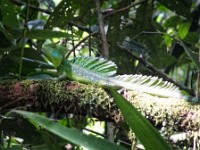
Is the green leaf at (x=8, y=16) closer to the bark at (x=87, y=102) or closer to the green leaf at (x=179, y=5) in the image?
the bark at (x=87, y=102)

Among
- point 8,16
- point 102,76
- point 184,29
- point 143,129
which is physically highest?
point 184,29

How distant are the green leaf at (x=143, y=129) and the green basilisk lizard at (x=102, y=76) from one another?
247 mm

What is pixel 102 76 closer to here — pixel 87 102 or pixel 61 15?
pixel 87 102

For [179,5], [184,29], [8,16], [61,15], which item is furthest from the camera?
[184,29]

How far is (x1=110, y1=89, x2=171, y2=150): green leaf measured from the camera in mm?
727

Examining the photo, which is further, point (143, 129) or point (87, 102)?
point (87, 102)

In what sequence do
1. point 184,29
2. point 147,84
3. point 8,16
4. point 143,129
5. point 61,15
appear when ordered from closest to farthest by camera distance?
point 143,129, point 147,84, point 8,16, point 61,15, point 184,29

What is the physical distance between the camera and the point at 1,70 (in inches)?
52.9

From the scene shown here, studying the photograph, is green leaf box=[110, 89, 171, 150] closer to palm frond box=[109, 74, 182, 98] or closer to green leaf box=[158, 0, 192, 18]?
palm frond box=[109, 74, 182, 98]

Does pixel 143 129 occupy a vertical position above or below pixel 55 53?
below

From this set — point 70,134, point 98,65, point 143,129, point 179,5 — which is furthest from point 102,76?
point 179,5

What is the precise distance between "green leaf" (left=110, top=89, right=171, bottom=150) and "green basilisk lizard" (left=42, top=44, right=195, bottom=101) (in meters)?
0.25

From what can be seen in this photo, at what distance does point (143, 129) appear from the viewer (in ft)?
2.39

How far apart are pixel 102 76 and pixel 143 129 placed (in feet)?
1.08
